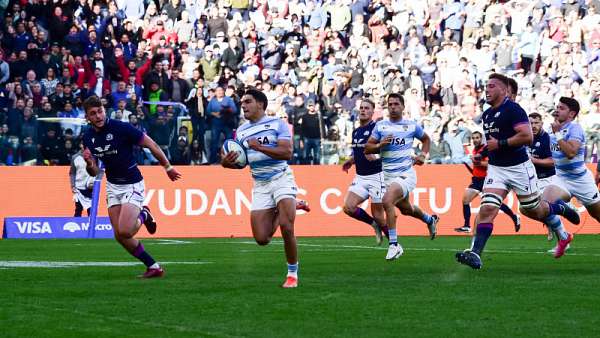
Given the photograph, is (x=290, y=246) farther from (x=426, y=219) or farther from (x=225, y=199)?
(x=225, y=199)

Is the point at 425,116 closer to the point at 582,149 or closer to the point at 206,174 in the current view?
the point at 206,174

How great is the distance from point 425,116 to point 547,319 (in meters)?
21.9

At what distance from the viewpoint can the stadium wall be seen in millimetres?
28484

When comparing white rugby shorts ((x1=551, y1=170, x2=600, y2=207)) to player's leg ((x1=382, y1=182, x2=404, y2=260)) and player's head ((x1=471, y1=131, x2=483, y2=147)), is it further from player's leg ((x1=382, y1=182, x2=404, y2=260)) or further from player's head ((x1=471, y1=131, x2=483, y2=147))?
player's head ((x1=471, y1=131, x2=483, y2=147))

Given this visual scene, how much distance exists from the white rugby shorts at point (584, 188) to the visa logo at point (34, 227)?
534 inches

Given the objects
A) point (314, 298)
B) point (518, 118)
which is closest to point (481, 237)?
point (518, 118)

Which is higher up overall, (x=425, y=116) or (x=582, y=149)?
(x=582, y=149)

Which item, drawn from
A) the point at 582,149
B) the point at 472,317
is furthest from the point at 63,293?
the point at 582,149

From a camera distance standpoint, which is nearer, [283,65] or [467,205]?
[467,205]

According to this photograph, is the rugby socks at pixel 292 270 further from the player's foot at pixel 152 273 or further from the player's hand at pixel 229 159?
the player's foot at pixel 152 273

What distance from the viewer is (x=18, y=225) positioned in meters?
28.0

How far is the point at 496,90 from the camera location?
48.5 feet

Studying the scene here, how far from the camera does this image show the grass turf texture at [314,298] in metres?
9.33

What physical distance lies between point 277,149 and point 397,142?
6.83 m
